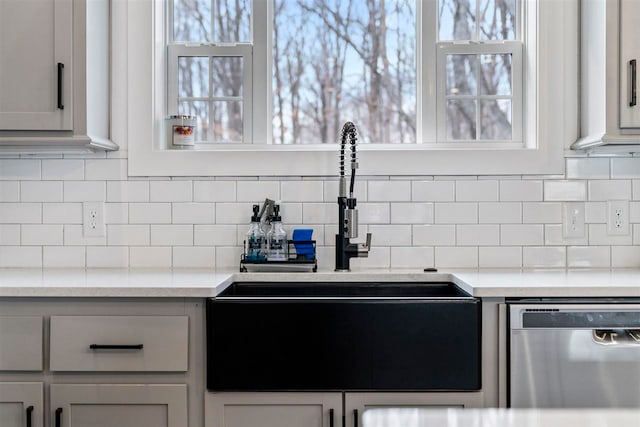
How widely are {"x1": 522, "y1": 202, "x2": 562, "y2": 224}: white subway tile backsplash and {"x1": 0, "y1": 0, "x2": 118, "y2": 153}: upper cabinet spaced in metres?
1.72

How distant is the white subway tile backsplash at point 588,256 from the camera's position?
8.10 feet

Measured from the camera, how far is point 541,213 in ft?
8.11

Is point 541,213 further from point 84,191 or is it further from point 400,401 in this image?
point 84,191

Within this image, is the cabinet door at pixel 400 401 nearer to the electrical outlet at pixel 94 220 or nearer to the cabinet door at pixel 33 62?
the electrical outlet at pixel 94 220

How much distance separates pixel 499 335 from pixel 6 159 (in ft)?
6.62

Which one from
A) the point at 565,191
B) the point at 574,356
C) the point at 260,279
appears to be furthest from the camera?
the point at 565,191

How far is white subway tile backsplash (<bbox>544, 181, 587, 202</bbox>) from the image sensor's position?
8.08 feet

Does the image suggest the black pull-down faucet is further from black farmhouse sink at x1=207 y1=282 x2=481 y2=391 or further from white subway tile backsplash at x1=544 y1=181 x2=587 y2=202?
white subway tile backsplash at x1=544 y1=181 x2=587 y2=202

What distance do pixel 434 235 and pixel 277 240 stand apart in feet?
2.12

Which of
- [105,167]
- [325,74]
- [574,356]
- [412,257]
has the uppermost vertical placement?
[325,74]

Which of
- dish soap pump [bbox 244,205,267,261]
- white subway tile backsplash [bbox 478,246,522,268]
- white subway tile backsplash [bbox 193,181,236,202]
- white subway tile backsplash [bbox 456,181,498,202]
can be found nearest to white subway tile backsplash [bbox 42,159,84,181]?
white subway tile backsplash [bbox 193,181,236,202]

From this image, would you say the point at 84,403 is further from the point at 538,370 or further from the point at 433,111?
the point at 433,111

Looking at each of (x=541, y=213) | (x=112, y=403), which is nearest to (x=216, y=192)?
(x=112, y=403)

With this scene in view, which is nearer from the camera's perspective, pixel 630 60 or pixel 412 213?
pixel 630 60
